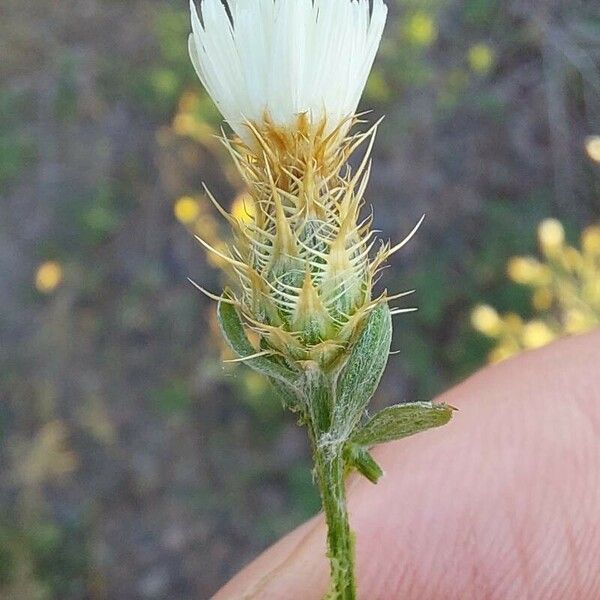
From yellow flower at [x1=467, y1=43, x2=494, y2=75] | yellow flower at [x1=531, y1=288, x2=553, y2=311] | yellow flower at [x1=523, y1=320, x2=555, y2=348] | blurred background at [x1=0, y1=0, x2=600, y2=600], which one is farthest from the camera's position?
yellow flower at [x1=467, y1=43, x2=494, y2=75]

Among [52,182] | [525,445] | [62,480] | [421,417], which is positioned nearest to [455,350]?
[525,445]

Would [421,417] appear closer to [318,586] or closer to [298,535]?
[318,586]

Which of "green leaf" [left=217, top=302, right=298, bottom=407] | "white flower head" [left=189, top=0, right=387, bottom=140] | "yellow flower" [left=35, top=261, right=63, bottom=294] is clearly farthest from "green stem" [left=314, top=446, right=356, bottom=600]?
"yellow flower" [left=35, top=261, right=63, bottom=294]

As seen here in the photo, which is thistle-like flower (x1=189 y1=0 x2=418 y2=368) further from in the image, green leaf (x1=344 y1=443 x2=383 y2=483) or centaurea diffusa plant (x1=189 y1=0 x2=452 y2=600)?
green leaf (x1=344 y1=443 x2=383 y2=483)

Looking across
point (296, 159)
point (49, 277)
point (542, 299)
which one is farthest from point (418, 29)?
point (296, 159)

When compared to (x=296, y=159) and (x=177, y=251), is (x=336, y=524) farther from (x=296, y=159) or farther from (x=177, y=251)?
(x=177, y=251)
